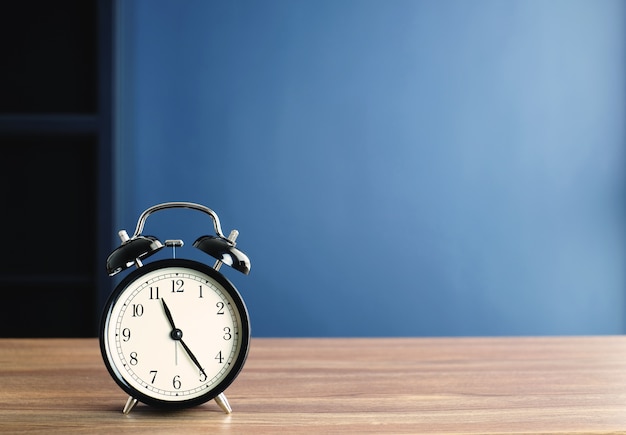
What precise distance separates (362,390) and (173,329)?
280 mm

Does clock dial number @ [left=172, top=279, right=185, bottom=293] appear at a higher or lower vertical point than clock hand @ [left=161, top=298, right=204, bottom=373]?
higher

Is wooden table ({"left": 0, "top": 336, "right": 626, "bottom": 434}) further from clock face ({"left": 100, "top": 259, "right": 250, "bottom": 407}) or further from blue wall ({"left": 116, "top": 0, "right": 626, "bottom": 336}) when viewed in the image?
blue wall ({"left": 116, "top": 0, "right": 626, "bottom": 336})

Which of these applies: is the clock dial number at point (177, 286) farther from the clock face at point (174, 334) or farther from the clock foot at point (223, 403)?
the clock foot at point (223, 403)

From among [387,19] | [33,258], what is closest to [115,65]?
[33,258]

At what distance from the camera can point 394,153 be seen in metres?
3.29

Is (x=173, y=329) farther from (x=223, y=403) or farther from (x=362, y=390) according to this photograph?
(x=362, y=390)

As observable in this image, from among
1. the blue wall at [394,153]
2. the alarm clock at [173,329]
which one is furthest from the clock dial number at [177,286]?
the blue wall at [394,153]

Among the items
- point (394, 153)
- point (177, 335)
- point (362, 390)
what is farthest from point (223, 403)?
point (394, 153)

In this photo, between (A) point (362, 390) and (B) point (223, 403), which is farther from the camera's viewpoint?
(A) point (362, 390)

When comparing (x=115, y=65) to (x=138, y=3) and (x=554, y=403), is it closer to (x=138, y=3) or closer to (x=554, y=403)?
(x=138, y=3)

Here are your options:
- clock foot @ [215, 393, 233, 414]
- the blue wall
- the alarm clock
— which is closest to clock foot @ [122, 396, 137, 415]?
the alarm clock

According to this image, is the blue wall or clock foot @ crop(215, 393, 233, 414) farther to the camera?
the blue wall

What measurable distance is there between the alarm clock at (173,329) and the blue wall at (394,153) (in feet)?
7.62

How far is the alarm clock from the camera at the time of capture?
882 millimetres
